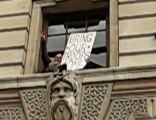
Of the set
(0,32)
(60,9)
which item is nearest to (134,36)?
(60,9)

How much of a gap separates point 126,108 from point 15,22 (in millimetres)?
4092

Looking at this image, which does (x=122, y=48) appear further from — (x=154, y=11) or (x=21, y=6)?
(x=21, y=6)

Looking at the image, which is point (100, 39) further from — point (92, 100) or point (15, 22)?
point (15, 22)

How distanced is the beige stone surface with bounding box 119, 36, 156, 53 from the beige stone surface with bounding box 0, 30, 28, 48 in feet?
8.58

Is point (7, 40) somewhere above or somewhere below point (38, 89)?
above

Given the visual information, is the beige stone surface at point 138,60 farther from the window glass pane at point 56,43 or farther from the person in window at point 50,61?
the window glass pane at point 56,43

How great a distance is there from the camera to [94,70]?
1252cm

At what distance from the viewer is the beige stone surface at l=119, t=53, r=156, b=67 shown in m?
12.5

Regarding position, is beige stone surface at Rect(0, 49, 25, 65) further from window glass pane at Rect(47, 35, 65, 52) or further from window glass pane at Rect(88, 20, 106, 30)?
window glass pane at Rect(88, 20, 106, 30)

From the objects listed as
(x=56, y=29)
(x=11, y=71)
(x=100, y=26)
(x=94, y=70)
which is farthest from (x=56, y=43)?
(x=94, y=70)

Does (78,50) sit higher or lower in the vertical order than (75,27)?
lower

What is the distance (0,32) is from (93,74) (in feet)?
10.3

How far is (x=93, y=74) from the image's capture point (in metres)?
12.5

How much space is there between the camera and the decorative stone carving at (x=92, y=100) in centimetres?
1227
